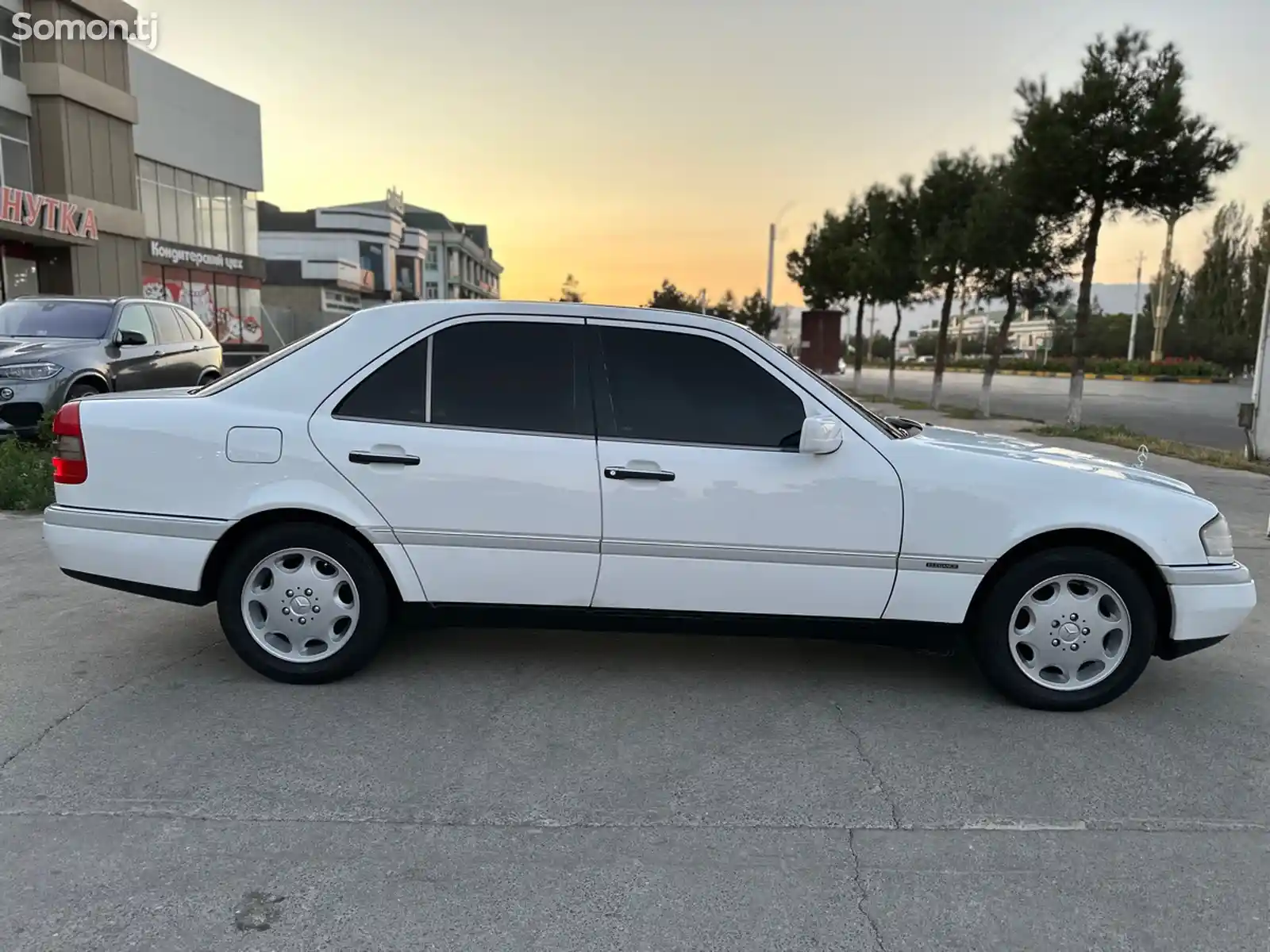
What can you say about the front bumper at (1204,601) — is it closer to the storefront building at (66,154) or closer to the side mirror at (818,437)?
the side mirror at (818,437)

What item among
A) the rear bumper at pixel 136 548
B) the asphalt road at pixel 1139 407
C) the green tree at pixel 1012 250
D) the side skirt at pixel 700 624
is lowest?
the asphalt road at pixel 1139 407

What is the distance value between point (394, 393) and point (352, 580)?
0.85m

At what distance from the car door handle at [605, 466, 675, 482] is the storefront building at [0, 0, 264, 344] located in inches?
1018

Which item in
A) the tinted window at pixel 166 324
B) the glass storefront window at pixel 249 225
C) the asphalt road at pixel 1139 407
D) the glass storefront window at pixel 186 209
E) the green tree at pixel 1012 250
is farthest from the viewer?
the glass storefront window at pixel 249 225

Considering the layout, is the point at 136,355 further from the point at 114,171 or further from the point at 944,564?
the point at 114,171

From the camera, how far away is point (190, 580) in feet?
12.9

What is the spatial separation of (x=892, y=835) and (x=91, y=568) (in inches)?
140

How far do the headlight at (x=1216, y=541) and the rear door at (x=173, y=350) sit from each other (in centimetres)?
1084

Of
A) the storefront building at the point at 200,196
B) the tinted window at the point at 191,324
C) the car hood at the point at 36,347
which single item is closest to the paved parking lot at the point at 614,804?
the car hood at the point at 36,347

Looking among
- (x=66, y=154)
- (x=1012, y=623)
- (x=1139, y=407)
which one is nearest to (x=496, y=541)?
(x=1012, y=623)

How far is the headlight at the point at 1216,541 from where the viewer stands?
3.85 m

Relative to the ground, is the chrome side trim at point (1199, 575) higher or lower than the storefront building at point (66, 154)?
lower

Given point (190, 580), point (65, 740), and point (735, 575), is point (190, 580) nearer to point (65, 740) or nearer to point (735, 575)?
point (65, 740)

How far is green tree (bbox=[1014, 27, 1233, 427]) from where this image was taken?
14.9 meters
